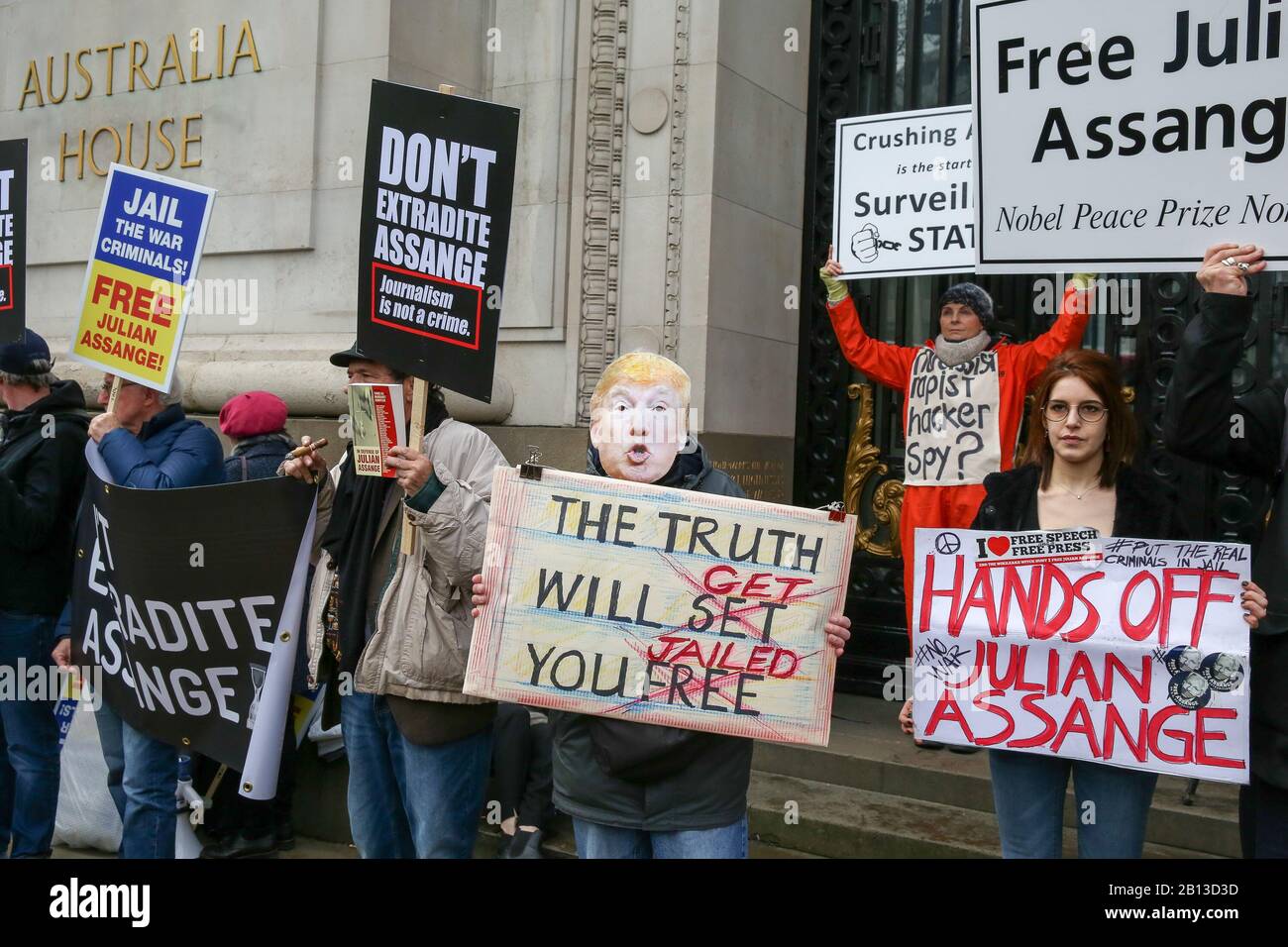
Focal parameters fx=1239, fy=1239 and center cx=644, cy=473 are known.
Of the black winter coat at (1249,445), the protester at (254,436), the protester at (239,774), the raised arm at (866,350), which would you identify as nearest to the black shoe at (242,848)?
the protester at (239,774)

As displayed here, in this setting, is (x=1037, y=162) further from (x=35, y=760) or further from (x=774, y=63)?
(x=35, y=760)

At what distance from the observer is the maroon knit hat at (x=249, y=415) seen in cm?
604

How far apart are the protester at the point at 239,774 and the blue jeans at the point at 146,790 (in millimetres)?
912

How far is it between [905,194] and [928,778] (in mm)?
2881

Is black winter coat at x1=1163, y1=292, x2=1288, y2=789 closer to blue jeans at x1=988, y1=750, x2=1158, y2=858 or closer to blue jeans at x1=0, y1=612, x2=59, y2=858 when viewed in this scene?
blue jeans at x1=988, y1=750, x2=1158, y2=858

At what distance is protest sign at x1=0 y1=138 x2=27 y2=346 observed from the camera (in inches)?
221

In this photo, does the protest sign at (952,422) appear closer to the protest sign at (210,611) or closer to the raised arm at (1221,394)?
the raised arm at (1221,394)

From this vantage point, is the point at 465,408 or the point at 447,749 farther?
the point at 465,408

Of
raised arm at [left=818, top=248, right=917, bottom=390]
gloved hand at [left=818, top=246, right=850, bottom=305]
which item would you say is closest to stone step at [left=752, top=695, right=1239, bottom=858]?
raised arm at [left=818, top=248, right=917, bottom=390]

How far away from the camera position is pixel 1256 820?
131 inches

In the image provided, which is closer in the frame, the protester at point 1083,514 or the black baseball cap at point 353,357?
the protester at point 1083,514

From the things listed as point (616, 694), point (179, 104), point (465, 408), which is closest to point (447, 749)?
point (616, 694)

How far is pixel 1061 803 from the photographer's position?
3.58 meters

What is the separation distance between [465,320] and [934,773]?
326 centimetres
